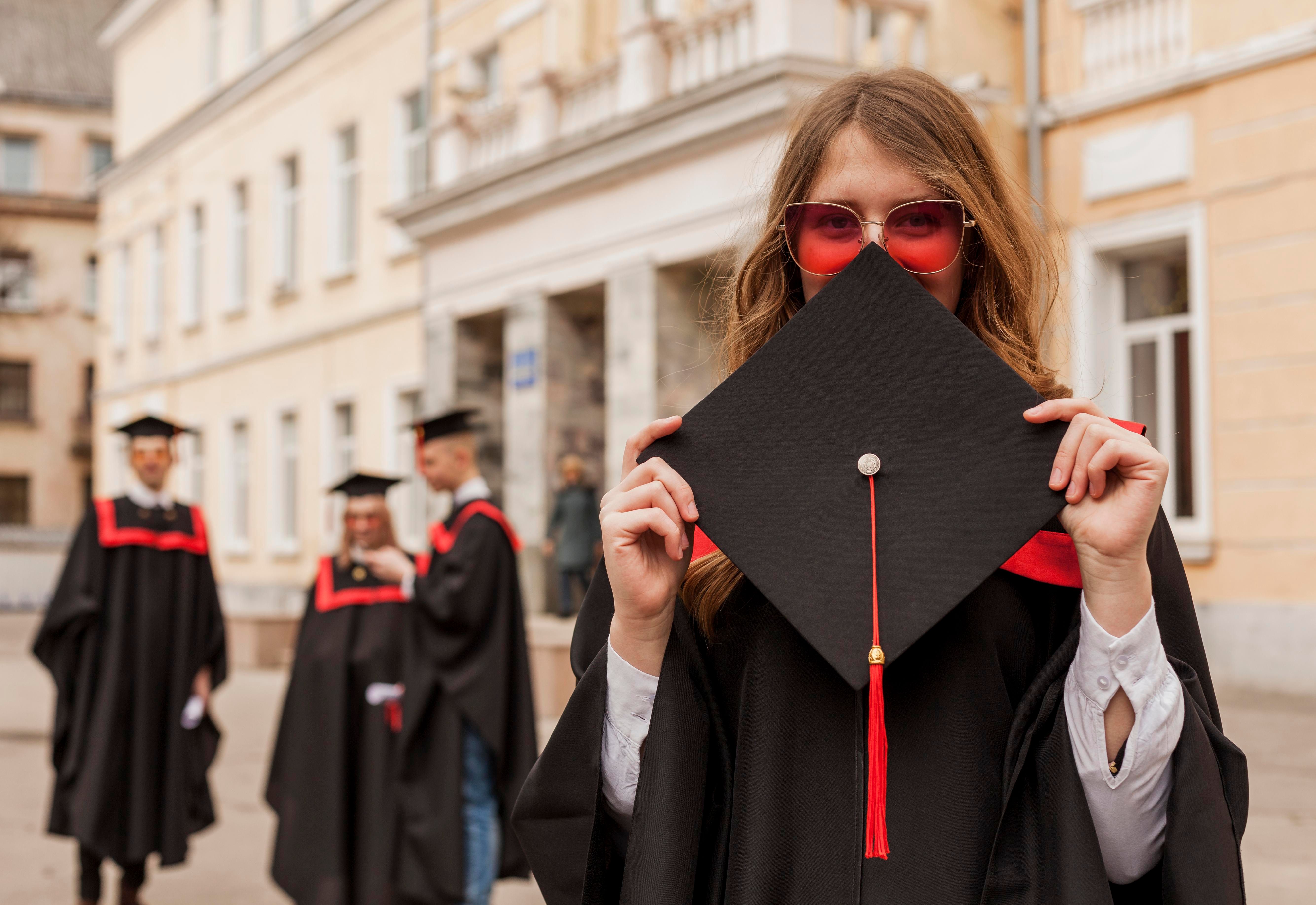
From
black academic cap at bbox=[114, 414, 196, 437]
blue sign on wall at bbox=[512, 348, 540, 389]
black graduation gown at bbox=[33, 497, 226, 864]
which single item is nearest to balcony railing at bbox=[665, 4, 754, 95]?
blue sign on wall at bbox=[512, 348, 540, 389]

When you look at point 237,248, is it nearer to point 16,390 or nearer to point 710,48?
point 710,48

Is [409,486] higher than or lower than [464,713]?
higher

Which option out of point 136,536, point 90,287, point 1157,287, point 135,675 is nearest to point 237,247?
point 1157,287

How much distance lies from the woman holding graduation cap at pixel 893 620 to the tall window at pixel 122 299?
32.7 meters

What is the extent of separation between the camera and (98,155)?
4925cm

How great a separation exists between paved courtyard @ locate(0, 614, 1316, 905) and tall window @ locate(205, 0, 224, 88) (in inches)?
733

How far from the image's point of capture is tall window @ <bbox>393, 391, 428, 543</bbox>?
20.0 m

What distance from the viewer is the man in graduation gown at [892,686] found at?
1590mm

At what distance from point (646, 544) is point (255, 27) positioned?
2650 cm

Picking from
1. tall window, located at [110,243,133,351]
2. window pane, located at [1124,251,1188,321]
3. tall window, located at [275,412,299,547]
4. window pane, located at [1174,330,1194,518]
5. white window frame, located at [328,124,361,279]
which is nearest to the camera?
window pane, located at [1174,330,1194,518]

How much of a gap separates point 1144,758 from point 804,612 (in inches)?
15.8

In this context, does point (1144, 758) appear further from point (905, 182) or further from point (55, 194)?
point (55, 194)

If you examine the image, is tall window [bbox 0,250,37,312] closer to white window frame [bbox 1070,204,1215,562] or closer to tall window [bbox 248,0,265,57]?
tall window [bbox 248,0,265,57]

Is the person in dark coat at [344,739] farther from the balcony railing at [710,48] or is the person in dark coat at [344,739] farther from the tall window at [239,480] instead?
the tall window at [239,480]
